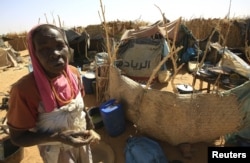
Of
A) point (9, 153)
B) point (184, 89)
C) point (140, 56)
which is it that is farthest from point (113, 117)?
point (140, 56)

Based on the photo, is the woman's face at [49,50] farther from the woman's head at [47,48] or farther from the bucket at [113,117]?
the bucket at [113,117]

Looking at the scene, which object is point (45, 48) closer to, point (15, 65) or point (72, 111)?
point (72, 111)

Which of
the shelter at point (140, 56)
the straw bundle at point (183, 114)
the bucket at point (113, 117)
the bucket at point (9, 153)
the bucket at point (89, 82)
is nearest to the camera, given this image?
the straw bundle at point (183, 114)

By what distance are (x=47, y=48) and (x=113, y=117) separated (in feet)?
7.92

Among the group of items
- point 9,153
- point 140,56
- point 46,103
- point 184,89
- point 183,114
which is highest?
point 46,103

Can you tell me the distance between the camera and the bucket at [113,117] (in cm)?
365

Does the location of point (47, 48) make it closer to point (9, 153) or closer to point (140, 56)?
point (9, 153)

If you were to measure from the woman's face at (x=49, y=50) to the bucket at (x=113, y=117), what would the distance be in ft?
7.41

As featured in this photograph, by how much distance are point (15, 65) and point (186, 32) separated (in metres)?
8.02

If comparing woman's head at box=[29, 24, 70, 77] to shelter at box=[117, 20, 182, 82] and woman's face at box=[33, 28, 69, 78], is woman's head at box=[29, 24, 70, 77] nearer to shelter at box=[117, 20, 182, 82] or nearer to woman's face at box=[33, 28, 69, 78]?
woman's face at box=[33, 28, 69, 78]

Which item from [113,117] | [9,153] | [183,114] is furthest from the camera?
[113,117]

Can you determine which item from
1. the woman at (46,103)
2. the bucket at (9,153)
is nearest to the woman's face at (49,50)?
the woman at (46,103)

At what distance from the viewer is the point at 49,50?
1.42 metres

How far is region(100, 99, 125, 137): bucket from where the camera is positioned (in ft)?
12.0
